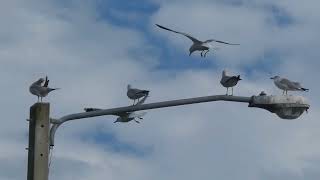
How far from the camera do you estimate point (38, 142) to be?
10.9 metres

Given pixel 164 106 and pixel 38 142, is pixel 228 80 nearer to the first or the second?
pixel 164 106

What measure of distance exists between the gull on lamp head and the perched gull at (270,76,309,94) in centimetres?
285

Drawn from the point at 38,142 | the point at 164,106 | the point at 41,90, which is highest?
the point at 41,90

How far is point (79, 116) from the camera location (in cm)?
1209

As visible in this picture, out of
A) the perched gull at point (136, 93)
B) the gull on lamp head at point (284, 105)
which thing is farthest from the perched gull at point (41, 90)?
the gull on lamp head at point (284, 105)

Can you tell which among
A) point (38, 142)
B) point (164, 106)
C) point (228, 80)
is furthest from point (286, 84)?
point (38, 142)

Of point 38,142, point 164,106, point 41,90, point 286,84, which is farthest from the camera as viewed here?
point 286,84

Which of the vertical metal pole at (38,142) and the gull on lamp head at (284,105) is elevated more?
the gull on lamp head at (284,105)

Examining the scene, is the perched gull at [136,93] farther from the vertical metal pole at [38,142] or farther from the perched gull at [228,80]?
the vertical metal pole at [38,142]

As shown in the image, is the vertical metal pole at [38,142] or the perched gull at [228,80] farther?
the perched gull at [228,80]

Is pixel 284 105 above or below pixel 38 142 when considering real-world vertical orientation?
above

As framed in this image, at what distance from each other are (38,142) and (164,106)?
222cm

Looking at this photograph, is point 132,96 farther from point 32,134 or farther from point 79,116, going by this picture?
point 32,134

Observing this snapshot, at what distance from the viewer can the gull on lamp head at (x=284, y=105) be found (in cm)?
1328
